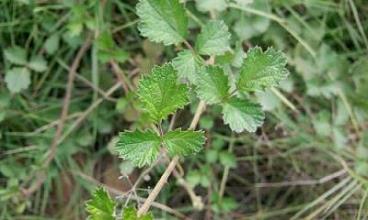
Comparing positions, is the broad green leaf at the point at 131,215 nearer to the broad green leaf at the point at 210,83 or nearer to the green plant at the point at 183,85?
the green plant at the point at 183,85

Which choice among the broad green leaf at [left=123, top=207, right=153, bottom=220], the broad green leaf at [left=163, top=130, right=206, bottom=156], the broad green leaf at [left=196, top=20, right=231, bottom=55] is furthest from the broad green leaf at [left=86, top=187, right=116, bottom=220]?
the broad green leaf at [left=196, top=20, right=231, bottom=55]

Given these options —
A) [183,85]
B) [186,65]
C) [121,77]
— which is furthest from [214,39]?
[121,77]

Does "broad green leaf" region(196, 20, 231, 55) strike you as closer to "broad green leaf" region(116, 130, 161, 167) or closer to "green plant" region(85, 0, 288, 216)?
"green plant" region(85, 0, 288, 216)

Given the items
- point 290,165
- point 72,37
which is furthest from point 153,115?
point 290,165

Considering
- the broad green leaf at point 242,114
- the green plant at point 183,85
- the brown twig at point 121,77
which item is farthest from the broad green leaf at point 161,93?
the brown twig at point 121,77

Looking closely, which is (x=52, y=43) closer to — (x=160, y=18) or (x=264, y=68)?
(x=160, y=18)
